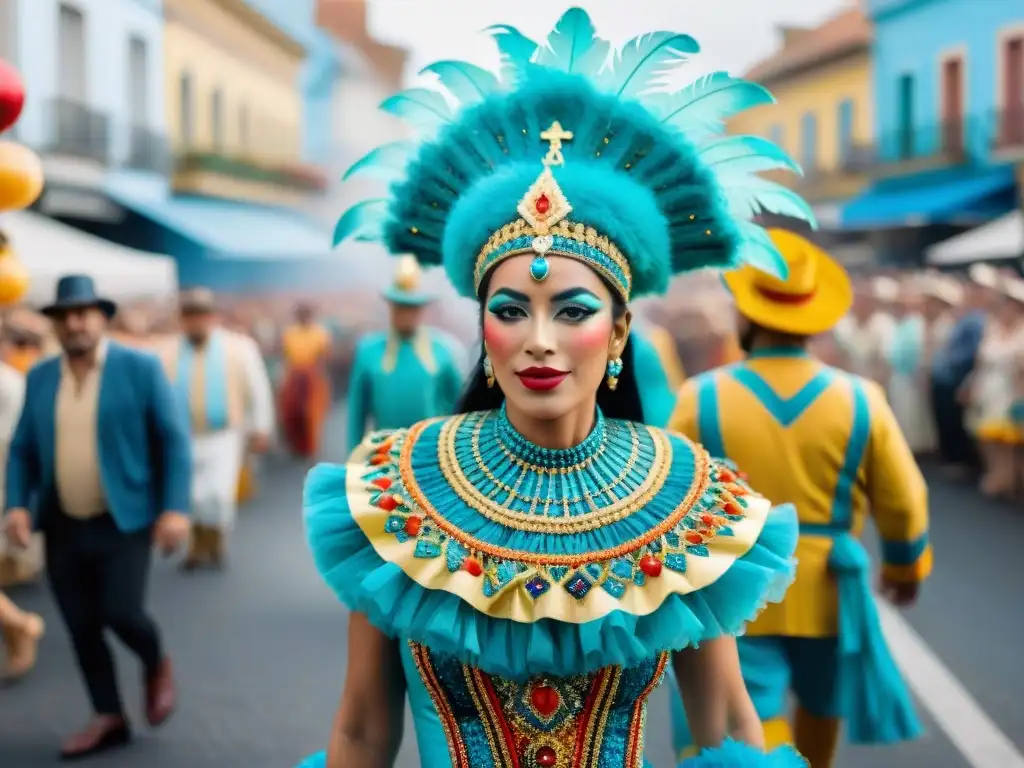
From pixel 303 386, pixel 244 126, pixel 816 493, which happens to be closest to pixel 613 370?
pixel 816 493

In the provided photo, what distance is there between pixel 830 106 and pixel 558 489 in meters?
35.6

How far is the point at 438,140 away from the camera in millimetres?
2826

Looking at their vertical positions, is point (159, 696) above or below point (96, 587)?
below

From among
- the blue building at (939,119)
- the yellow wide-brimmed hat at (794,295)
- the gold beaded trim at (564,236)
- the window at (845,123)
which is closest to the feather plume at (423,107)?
the gold beaded trim at (564,236)

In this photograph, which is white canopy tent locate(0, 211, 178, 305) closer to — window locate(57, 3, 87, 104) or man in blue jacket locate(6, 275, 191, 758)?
window locate(57, 3, 87, 104)

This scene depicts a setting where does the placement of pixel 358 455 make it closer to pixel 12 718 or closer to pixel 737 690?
pixel 737 690

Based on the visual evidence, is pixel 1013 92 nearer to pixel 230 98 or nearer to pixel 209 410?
pixel 230 98

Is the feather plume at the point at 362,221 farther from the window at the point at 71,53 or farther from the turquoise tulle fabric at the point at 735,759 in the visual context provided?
the window at the point at 71,53

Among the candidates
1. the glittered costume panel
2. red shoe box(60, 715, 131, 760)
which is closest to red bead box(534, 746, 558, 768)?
the glittered costume panel

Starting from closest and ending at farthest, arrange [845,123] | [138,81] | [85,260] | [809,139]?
[85,260] → [138,81] → [845,123] → [809,139]

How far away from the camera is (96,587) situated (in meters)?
6.19

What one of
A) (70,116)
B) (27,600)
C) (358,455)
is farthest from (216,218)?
(358,455)

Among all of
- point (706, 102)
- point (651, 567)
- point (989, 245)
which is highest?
point (989, 245)

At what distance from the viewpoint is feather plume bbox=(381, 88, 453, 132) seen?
9.27 feet
